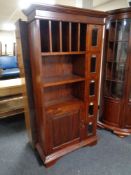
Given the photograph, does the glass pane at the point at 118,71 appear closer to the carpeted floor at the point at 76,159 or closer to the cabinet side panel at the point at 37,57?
the carpeted floor at the point at 76,159

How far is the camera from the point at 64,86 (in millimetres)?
1896

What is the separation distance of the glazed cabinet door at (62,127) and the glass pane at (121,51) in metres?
1.02

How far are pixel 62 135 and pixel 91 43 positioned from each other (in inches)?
46.5

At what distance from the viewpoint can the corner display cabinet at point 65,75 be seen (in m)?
1.39

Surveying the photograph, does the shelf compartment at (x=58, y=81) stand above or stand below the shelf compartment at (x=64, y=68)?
below

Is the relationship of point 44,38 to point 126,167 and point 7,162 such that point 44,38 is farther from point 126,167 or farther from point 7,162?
point 126,167

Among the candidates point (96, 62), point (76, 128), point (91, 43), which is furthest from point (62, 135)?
point (91, 43)

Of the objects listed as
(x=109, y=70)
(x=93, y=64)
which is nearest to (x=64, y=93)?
(x=93, y=64)

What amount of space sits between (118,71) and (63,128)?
120 centimetres

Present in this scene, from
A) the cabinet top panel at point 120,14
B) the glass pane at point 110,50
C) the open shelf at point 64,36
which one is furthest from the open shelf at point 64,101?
the cabinet top panel at point 120,14

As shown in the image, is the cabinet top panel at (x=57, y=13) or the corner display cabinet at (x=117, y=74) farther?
the corner display cabinet at (x=117, y=74)

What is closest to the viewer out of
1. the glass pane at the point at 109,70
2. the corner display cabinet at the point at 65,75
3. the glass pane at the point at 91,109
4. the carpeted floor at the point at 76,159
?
the corner display cabinet at the point at 65,75

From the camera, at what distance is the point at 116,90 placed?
2230 millimetres

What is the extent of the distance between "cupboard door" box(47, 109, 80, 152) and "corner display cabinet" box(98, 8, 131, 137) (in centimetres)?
72
